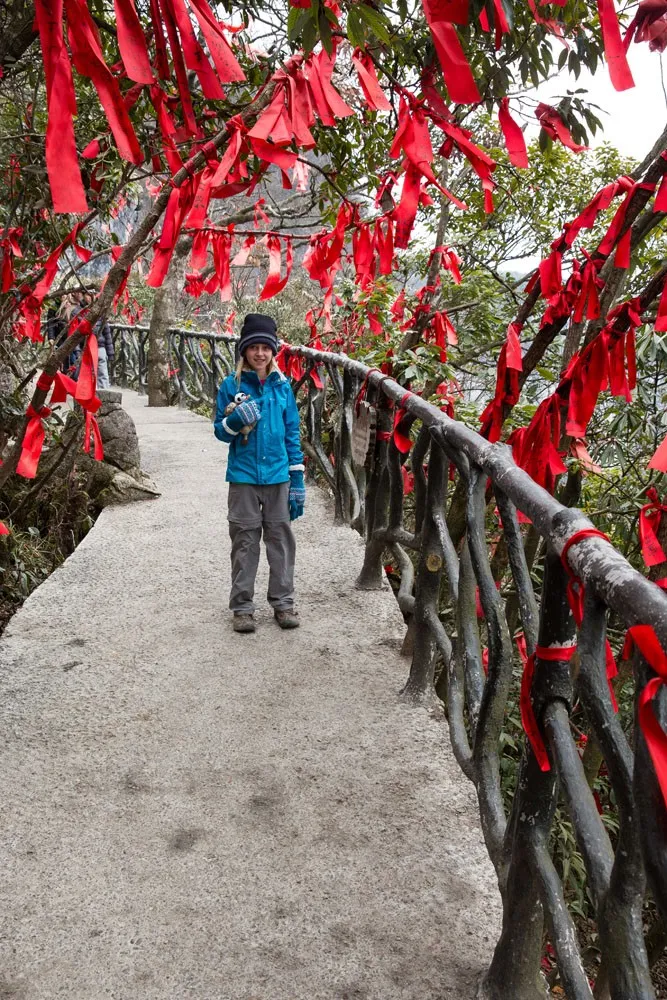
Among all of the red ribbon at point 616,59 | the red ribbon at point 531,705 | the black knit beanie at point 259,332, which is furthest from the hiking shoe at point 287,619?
the red ribbon at point 616,59

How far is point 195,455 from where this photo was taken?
718cm

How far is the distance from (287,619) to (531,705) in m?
2.10

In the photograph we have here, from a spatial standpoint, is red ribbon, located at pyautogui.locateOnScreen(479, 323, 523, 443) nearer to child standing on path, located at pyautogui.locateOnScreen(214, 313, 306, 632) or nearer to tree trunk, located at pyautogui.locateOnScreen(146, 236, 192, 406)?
child standing on path, located at pyautogui.locateOnScreen(214, 313, 306, 632)

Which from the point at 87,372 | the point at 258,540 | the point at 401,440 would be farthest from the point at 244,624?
the point at 87,372

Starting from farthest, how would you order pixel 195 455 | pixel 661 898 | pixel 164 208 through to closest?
1. pixel 195 455
2. pixel 164 208
3. pixel 661 898

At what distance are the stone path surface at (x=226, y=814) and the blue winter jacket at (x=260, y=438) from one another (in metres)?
0.66

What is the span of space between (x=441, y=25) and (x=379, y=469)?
2407 mm

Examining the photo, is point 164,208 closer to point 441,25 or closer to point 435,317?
point 441,25

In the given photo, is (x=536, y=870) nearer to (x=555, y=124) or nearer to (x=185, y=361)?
(x=555, y=124)

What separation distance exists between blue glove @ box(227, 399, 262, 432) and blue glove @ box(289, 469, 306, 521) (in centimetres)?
38

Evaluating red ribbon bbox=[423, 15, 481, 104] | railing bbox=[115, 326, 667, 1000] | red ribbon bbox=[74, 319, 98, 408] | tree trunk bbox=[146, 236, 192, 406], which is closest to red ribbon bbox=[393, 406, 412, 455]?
railing bbox=[115, 326, 667, 1000]

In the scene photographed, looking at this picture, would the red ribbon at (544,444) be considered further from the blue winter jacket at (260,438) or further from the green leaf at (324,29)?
the blue winter jacket at (260,438)

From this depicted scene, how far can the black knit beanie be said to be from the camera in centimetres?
342

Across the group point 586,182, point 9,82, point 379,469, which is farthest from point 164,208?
point 586,182
